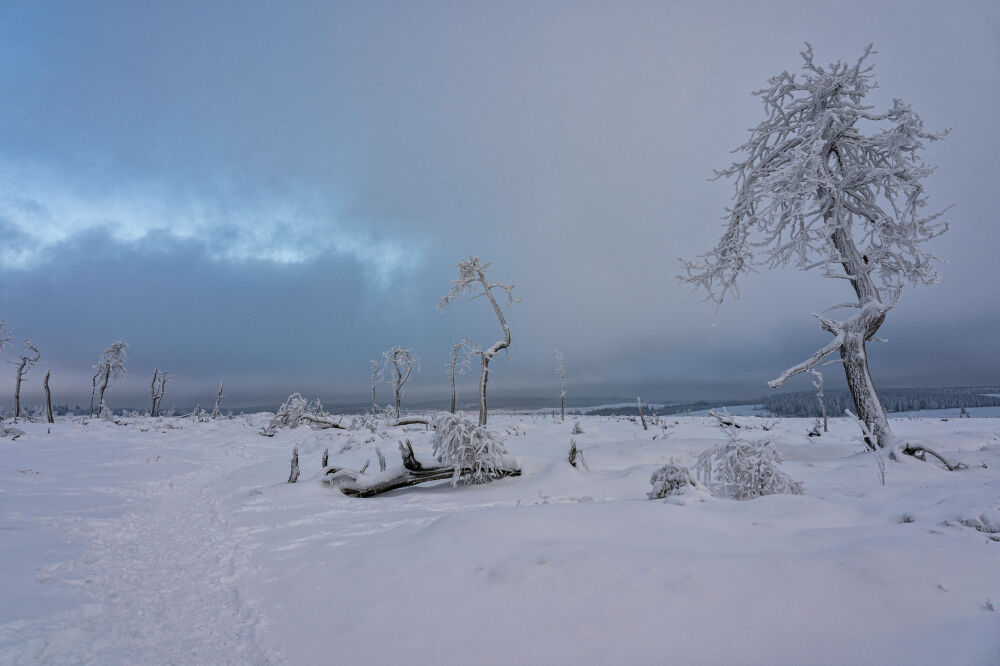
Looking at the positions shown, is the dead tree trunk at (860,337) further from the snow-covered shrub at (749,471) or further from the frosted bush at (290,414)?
the frosted bush at (290,414)

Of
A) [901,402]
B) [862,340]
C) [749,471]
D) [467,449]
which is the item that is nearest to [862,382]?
[862,340]

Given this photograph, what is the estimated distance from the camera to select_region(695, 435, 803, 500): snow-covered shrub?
5.25 meters

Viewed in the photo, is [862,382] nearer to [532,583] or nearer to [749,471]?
[749,471]

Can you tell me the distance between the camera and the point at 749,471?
17.7ft

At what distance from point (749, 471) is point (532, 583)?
4052mm

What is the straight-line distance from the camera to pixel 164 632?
10.2 ft

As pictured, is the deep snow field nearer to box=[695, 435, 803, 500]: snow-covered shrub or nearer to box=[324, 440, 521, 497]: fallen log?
box=[695, 435, 803, 500]: snow-covered shrub

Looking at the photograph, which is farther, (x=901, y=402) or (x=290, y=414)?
(x=901, y=402)

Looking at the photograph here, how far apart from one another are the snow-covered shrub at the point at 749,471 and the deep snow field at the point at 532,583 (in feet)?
1.96

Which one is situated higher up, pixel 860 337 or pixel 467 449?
pixel 860 337

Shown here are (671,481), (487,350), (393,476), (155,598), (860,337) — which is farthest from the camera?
(487,350)

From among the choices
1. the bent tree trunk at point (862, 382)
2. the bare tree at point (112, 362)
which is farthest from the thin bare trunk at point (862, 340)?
the bare tree at point (112, 362)

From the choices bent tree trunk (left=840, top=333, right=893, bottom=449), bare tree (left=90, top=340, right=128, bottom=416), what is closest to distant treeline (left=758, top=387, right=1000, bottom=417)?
bent tree trunk (left=840, top=333, right=893, bottom=449)

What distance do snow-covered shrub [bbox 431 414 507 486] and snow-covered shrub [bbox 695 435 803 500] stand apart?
12.6 feet
